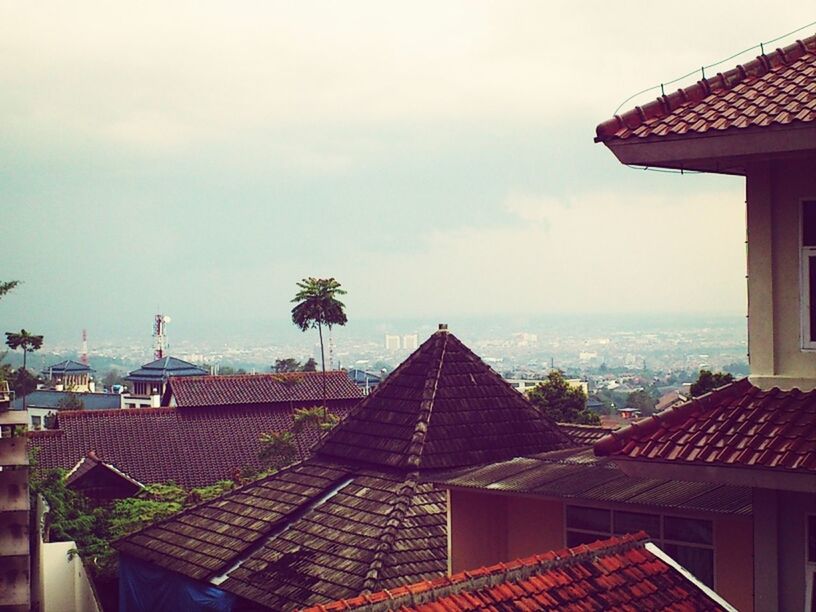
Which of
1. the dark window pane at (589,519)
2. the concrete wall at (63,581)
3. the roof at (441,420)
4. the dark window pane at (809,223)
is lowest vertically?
the concrete wall at (63,581)

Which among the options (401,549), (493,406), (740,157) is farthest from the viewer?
(493,406)

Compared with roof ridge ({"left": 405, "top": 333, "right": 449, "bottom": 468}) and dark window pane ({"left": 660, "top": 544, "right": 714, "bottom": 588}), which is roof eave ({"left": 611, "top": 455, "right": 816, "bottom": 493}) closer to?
dark window pane ({"left": 660, "top": 544, "right": 714, "bottom": 588})

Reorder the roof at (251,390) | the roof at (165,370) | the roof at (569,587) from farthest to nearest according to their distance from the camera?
the roof at (165,370)
the roof at (251,390)
the roof at (569,587)

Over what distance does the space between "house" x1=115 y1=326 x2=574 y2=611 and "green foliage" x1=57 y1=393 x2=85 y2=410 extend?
85.8 meters

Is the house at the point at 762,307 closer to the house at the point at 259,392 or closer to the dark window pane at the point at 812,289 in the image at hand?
the dark window pane at the point at 812,289

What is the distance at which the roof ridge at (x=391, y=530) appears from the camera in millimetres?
17406

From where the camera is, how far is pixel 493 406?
71.6ft

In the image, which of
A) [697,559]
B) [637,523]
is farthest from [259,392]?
[697,559]

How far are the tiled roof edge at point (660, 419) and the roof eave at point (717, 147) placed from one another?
5.69 feet

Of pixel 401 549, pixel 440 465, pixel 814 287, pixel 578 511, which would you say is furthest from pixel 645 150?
pixel 440 465

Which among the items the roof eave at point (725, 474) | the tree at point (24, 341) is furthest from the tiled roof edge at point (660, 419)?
the tree at point (24, 341)

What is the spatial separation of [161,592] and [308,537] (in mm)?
3375

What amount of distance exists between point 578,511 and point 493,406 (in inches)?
241

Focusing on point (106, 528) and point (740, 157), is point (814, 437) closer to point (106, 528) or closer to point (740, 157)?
point (740, 157)
